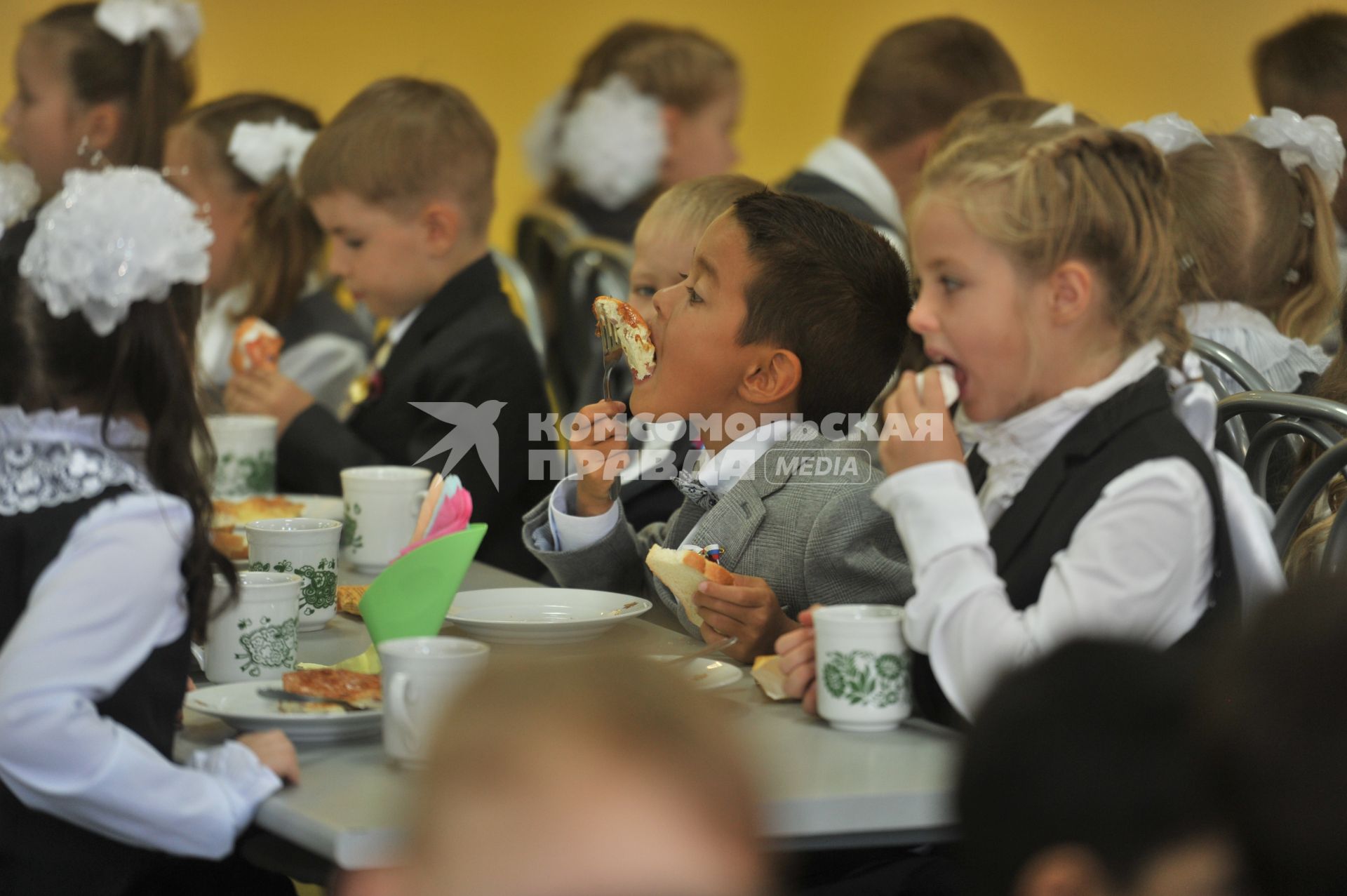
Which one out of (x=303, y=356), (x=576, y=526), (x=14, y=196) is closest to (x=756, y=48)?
(x=303, y=356)

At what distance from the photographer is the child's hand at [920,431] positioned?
1434 mm

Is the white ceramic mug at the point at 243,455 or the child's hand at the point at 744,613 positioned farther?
the white ceramic mug at the point at 243,455

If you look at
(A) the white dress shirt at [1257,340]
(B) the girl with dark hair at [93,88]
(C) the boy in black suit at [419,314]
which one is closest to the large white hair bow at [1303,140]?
(A) the white dress shirt at [1257,340]

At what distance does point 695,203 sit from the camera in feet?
7.75

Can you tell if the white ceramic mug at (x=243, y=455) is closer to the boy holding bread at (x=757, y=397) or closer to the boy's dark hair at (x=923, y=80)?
the boy holding bread at (x=757, y=397)

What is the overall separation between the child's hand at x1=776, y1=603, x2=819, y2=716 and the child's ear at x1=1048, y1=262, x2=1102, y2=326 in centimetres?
37

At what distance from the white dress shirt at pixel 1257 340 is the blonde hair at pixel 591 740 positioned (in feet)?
5.85

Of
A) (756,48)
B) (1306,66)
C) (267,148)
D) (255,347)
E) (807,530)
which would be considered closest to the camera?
(807,530)

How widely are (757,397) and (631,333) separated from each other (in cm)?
18

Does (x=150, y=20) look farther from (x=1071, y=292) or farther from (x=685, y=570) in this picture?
(x=1071, y=292)

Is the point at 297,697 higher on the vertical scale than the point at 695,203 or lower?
lower

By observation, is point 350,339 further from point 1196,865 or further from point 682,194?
point 1196,865

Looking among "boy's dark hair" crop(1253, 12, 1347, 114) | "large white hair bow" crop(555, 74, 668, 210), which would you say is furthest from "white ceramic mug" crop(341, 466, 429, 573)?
"large white hair bow" crop(555, 74, 668, 210)

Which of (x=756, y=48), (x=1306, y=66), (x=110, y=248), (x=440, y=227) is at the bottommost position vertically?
(x=440, y=227)
